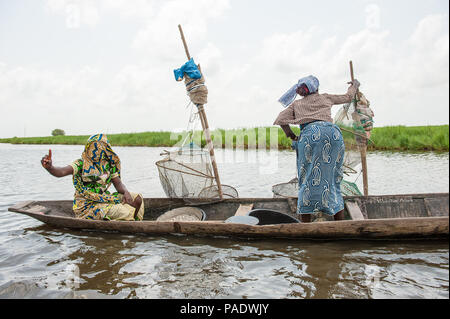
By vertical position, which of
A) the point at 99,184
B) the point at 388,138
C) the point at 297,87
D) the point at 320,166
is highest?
the point at 297,87

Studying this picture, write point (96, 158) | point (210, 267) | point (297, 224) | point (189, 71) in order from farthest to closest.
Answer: point (189, 71) < point (96, 158) < point (297, 224) < point (210, 267)

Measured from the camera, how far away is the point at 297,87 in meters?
3.61

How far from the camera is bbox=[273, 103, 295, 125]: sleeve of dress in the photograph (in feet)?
12.1

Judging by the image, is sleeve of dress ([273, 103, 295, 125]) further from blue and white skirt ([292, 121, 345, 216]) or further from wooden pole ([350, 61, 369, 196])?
wooden pole ([350, 61, 369, 196])

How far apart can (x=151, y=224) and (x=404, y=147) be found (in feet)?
33.5

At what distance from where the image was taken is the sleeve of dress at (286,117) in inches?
145

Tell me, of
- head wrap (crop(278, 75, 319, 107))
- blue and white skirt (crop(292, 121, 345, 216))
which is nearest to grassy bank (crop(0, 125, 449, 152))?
blue and white skirt (crop(292, 121, 345, 216))

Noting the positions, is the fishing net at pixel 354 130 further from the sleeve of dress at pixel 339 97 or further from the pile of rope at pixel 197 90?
the pile of rope at pixel 197 90

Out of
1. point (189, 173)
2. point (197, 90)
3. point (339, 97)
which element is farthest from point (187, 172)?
point (339, 97)

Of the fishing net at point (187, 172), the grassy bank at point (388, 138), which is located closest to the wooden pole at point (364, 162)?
the grassy bank at point (388, 138)

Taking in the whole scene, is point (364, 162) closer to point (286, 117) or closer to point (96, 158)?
point (286, 117)

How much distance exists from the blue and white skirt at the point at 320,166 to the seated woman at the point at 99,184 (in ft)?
6.60

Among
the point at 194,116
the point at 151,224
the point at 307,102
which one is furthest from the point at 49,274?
the point at 307,102

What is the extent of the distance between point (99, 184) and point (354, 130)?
3189 mm
